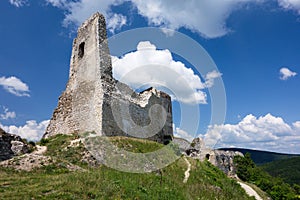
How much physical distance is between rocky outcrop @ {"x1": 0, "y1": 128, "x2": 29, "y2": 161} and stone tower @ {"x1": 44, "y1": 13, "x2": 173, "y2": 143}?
4901 millimetres

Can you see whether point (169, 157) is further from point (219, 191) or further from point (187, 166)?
point (219, 191)

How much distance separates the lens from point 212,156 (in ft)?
120

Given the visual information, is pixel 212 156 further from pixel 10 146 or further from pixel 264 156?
pixel 264 156

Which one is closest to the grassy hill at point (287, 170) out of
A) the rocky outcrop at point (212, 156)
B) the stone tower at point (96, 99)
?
the rocky outcrop at point (212, 156)

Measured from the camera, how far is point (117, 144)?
18609 mm

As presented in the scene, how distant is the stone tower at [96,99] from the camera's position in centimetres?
2089

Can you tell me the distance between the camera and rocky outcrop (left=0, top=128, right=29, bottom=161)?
16.1 meters

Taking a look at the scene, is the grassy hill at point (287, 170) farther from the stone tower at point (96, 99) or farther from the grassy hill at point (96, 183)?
the grassy hill at point (96, 183)

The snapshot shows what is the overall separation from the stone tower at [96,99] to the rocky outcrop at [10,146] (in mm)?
4901

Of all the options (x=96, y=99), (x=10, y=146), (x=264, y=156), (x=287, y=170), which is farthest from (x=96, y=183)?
(x=264, y=156)

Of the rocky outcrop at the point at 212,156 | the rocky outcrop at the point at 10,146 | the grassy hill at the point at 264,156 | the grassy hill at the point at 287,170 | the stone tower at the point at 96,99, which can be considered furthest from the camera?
the grassy hill at the point at 264,156

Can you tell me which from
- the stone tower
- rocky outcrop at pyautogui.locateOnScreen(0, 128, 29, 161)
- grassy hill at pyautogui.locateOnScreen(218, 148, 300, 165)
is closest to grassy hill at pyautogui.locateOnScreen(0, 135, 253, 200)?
rocky outcrop at pyautogui.locateOnScreen(0, 128, 29, 161)

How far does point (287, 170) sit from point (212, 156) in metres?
74.2

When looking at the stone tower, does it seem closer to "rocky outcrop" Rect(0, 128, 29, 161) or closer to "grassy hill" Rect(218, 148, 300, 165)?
"rocky outcrop" Rect(0, 128, 29, 161)
